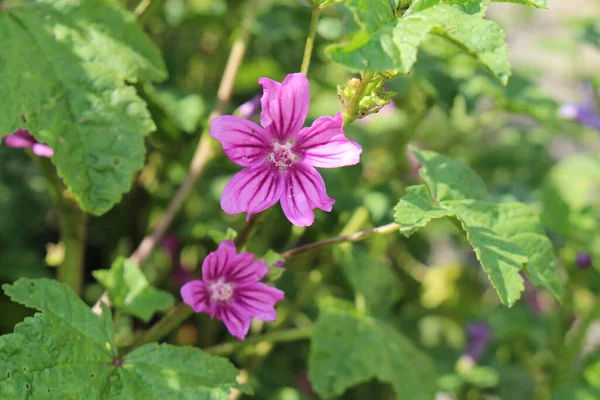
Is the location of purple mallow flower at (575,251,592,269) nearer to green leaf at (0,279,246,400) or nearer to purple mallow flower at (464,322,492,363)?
purple mallow flower at (464,322,492,363)

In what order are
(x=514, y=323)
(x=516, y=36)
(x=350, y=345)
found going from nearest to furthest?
(x=350, y=345) → (x=514, y=323) → (x=516, y=36)

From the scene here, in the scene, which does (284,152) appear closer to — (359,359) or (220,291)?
(220,291)

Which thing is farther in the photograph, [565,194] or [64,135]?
[565,194]

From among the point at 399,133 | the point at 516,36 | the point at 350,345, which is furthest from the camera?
the point at 516,36

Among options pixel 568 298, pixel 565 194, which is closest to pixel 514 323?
pixel 568 298


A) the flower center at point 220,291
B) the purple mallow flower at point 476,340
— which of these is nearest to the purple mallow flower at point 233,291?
the flower center at point 220,291

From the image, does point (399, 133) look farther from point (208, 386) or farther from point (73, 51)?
point (208, 386)
